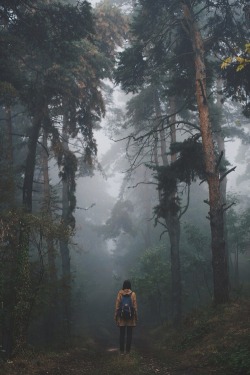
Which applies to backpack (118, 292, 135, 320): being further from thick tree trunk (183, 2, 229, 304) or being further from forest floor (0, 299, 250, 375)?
Result: thick tree trunk (183, 2, 229, 304)

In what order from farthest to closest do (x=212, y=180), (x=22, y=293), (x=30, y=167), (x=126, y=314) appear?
(x=30, y=167) → (x=212, y=180) → (x=22, y=293) → (x=126, y=314)

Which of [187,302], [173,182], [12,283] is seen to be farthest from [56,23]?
[187,302]

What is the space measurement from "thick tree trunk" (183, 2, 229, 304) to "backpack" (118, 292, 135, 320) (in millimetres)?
3413

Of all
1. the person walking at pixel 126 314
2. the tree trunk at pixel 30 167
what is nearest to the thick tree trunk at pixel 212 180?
the person walking at pixel 126 314

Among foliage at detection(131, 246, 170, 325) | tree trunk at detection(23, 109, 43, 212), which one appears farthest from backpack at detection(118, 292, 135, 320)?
foliage at detection(131, 246, 170, 325)

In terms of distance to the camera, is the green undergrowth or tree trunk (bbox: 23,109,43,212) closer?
the green undergrowth

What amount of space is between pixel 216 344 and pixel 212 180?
5.70 m

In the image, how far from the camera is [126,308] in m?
9.05

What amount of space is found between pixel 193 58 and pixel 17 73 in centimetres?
703

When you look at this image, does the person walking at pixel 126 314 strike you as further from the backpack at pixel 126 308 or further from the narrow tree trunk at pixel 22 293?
the narrow tree trunk at pixel 22 293

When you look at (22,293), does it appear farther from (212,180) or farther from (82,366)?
(212,180)

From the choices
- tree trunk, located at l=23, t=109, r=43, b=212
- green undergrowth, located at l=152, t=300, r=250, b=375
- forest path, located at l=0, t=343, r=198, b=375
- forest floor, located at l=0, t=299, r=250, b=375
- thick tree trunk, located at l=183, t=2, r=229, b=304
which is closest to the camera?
green undergrowth, located at l=152, t=300, r=250, b=375

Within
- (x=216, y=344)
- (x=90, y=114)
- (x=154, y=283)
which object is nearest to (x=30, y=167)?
(x=90, y=114)

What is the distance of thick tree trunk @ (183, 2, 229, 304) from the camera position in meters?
11.1
